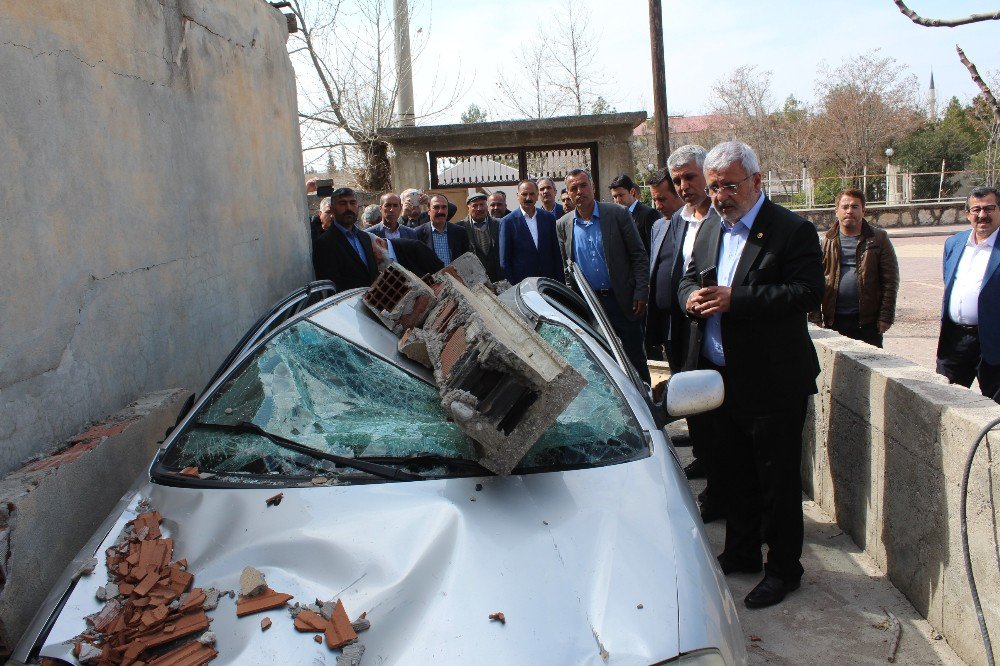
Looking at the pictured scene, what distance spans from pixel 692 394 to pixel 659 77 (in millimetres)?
11479

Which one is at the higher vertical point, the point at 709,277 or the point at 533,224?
the point at 533,224

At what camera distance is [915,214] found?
24.9m

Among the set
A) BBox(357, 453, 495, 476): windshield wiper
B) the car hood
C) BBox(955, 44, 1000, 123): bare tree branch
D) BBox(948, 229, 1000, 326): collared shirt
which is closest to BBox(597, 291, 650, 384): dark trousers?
BBox(948, 229, 1000, 326): collared shirt

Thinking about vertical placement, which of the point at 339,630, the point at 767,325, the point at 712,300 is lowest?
the point at 339,630

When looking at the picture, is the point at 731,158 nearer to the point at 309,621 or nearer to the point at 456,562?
the point at 456,562

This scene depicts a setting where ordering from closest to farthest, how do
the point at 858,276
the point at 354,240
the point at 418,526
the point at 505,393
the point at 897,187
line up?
the point at 418,526 → the point at 505,393 → the point at 858,276 → the point at 354,240 → the point at 897,187

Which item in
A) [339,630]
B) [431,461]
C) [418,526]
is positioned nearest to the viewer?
[339,630]

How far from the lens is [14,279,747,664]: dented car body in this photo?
1.81 metres

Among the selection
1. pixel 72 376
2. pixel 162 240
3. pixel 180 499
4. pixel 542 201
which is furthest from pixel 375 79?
pixel 180 499

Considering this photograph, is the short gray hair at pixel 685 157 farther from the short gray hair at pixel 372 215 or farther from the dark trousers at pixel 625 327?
the short gray hair at pixel 372 215

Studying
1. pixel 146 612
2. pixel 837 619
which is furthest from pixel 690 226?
pixel 146 612

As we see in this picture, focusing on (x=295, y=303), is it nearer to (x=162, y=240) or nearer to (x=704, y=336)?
(x=162, y=240)

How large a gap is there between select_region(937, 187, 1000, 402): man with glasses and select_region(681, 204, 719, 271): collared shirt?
1.61 m

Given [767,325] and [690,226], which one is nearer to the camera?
[767,325]
